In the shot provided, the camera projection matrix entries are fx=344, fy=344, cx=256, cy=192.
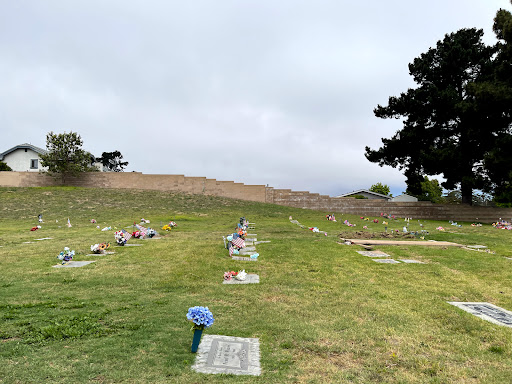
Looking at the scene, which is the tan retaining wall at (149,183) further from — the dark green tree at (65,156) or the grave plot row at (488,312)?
the grave plot row at (488,312)

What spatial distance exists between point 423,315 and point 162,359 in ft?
10.5

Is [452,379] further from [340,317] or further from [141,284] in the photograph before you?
[141,284]

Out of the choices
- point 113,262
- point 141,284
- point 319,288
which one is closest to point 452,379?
point 319,288

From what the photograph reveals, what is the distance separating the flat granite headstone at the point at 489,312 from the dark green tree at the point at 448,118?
81.9 feet

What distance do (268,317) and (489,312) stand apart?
9.49 feet

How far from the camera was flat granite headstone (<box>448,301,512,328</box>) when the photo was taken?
415 centimetres

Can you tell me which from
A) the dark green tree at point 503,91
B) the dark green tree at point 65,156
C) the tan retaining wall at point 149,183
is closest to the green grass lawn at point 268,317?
the dark green tree at point 503,91

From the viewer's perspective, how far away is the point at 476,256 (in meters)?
8.84

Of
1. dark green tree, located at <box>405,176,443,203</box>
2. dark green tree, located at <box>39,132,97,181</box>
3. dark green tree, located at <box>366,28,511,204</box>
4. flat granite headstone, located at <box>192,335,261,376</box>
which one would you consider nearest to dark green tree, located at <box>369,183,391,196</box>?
dark green tree, located at <box>405,176,443,203</box>

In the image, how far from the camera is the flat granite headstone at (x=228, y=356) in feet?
9.39

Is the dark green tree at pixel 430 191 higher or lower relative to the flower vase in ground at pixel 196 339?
higher

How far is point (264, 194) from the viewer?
Result: 114 ft

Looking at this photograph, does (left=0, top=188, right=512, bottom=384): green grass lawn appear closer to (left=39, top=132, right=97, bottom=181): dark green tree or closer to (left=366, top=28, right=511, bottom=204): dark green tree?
(left=366, top=28, right=511, bottom=204): dark green tree

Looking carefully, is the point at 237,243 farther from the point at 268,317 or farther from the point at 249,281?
the point at 268,317
